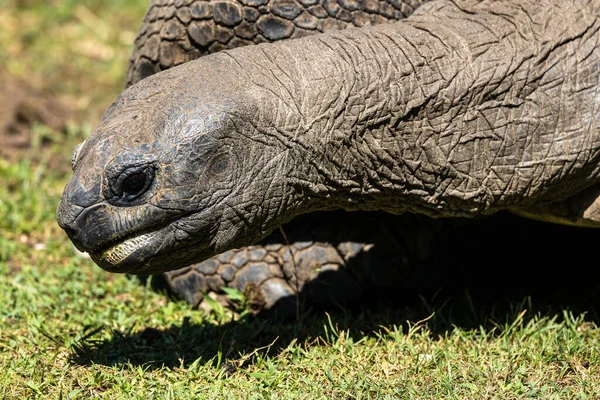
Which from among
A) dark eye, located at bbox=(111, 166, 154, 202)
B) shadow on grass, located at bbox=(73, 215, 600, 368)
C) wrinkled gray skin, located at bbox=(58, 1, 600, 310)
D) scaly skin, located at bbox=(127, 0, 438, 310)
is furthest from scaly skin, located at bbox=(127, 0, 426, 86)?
dark eye, located at bbox=(111, 166, 154, 202)

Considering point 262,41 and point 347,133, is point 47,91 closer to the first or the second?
point 262,41

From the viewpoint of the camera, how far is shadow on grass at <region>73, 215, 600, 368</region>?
347cm

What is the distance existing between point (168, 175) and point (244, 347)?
3.06 ft

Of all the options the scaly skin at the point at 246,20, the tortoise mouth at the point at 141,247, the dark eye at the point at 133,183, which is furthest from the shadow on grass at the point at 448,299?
the scaly skin at the point at 246,20

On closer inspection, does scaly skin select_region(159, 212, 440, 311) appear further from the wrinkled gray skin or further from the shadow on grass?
the wrinkled gray skin

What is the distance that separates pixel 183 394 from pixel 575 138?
1.65 metres

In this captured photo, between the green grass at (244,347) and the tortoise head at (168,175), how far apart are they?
1.59 ft

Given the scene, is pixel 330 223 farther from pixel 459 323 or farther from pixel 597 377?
pixel 597 377

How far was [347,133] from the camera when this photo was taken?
10.1 feet

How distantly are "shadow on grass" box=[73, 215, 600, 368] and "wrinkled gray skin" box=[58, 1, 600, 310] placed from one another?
53 cm

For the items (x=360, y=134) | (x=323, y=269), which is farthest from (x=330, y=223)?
(x=360, y=134)

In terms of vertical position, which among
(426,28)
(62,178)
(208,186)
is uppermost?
(426,28)

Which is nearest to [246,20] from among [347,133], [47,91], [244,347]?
[347,133]

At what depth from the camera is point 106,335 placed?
3.61 meters
